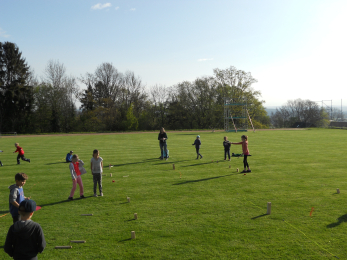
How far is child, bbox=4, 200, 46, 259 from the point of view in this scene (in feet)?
12.8

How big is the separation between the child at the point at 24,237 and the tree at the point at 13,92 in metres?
68.6

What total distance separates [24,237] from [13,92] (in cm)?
6875

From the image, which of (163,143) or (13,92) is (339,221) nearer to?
(163,143)

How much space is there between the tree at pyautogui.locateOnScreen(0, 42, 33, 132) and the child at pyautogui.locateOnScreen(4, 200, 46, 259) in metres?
68.6

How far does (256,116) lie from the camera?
79.7 m

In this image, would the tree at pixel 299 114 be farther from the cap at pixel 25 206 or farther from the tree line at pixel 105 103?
the cap at pixel 25 206

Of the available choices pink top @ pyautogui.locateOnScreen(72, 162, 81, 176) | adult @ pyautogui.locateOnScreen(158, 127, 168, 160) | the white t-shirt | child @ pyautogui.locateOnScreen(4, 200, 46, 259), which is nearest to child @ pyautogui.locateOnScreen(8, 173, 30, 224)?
child @ pyautogui.locateOnScreen(4, 200, 46, 259)

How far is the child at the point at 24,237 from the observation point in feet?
12.8

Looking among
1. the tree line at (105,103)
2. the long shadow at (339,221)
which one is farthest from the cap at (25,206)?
the tree line at (105,103)

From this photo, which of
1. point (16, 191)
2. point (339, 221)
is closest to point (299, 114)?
point (339, 221)

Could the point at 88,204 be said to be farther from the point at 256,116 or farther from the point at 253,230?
the point at 256,116

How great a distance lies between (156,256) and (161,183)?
6436 mm

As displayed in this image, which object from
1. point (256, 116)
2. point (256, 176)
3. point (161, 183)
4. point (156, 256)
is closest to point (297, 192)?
point (256, 176)

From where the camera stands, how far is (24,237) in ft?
12.9
